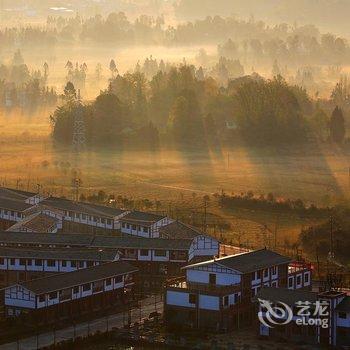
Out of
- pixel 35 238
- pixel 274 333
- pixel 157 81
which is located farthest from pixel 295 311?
pixel 157 81

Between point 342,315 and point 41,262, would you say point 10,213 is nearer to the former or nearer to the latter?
point 41,262

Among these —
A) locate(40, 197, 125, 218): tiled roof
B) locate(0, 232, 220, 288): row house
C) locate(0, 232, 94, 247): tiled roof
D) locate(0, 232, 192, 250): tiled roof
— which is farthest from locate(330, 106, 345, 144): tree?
locate(0, 232, 94, 247): tiled roof

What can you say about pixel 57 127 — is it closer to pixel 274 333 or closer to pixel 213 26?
pixel 274 333

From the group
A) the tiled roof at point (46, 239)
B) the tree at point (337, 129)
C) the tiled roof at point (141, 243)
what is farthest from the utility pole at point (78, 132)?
the tiled roof at point (141, 243)

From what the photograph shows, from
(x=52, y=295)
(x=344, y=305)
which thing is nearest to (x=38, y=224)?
(x=52, y=295)

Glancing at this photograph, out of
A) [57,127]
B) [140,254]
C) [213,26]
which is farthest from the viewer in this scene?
[213,26]

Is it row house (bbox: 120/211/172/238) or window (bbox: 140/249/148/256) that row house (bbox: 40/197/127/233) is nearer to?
row house (bbox: 120/211/172/238)

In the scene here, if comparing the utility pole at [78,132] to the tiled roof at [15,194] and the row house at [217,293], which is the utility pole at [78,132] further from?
the row house at [217,293]
